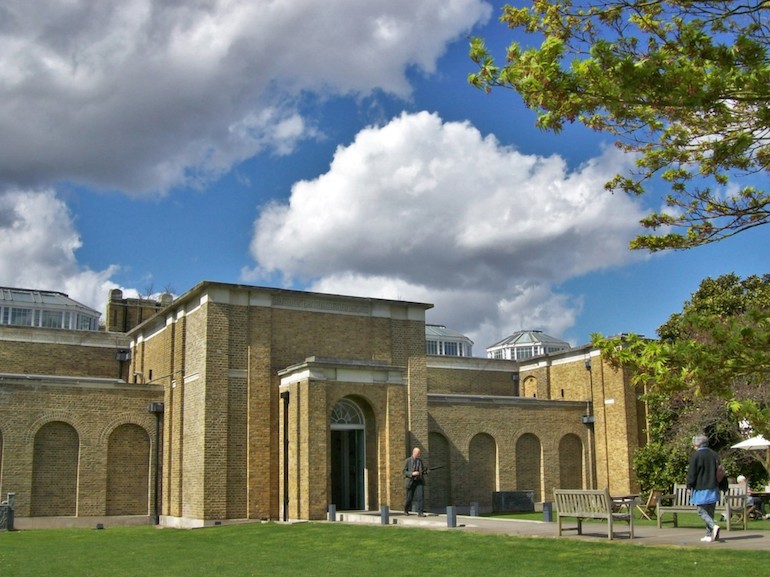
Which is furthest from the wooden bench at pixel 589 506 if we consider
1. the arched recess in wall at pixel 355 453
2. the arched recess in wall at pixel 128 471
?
the arched recess in wall at pixel 128 471

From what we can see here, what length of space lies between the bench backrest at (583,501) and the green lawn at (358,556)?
0.94m

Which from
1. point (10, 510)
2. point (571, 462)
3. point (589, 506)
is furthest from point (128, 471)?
point (589, 506)

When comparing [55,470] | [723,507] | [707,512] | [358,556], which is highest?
[55,470]

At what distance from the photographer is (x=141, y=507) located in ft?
92.9

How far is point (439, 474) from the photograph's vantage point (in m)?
32.1

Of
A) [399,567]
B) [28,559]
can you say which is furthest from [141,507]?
[399,567]

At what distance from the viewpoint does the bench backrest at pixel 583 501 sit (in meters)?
15.3

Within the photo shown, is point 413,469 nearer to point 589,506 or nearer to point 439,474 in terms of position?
point 589,506

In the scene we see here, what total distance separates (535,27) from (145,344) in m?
27.2

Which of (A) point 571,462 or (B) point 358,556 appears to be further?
(A) point 571,462

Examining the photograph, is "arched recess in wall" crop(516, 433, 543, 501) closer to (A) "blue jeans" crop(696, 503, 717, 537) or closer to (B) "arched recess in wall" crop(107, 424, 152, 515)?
(B) "arched recess in wall" crop(107, 424, 152, 515)

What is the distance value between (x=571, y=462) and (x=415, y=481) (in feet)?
46.2

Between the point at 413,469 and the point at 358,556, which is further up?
the point at 413,469

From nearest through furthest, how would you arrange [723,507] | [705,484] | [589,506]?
[705,484], [589,506], [723,507]
